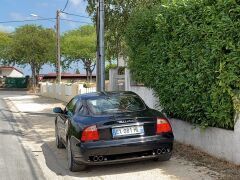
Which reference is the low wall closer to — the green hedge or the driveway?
the driveway

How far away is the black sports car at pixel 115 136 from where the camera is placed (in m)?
7.82

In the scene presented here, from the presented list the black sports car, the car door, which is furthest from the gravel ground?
the car door

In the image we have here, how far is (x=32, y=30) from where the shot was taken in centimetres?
5631

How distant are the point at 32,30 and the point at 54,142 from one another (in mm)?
45627

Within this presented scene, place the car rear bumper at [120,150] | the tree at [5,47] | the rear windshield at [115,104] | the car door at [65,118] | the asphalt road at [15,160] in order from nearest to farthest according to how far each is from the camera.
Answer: the car rear bumper at [120,150], the asphalt road at [15,160], the rear windshield at [115,104], the car door at [65,118], the tree at [5,47]

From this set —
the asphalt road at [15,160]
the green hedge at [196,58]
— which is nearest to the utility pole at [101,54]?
the asphalt road at [15,160]

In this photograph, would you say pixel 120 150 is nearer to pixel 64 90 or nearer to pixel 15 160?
pixel 15 160

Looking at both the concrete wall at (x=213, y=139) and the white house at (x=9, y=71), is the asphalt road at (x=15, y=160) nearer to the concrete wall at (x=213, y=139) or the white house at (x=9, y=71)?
the concrete wall at (x=213, y=139)

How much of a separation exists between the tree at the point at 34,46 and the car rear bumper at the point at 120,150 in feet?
156

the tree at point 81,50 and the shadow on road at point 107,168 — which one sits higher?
the tree at point 81,50

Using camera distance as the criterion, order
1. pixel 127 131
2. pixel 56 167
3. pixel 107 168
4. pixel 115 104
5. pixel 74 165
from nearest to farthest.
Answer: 1. pixel 127 131
2. pixel 74 165
3. pixel 107 168
4. pixel 115 104
5. pixel 56 167

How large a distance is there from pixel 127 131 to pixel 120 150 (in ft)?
1.15

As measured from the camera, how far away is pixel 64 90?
29.3 metres

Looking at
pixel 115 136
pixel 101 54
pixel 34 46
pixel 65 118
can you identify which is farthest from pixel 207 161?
pixel 34 46
